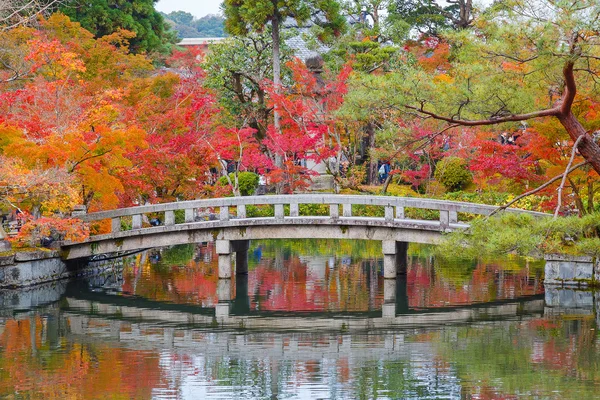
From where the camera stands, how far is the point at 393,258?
2123 cm

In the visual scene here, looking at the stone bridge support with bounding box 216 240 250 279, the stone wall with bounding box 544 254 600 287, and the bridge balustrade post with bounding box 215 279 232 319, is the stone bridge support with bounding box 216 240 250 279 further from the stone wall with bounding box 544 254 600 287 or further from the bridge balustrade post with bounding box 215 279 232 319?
the stone wall with bounding box 544 254 600 287

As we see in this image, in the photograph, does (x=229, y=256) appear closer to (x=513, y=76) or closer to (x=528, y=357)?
(x=513, y=76)

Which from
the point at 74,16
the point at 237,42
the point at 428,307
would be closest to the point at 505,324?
the point at 428,307

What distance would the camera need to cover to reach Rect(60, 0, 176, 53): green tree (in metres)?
35.8

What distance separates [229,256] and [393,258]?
3.97 meters

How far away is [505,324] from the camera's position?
1653 centimetres

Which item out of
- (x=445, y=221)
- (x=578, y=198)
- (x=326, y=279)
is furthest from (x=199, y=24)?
(x=578, y=198)

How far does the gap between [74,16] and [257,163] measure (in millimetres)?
11032

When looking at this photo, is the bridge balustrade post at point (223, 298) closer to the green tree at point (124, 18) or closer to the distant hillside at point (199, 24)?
the green tree at point (124, 18)

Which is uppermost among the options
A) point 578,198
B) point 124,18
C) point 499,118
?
point 124,18

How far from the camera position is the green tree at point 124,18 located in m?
35.8

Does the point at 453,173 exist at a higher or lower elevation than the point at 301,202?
higher

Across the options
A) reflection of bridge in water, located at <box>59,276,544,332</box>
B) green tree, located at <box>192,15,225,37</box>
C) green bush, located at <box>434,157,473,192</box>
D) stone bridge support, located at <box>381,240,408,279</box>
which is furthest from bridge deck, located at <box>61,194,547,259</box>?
green tree, located at <box>192,15,225,37</box>

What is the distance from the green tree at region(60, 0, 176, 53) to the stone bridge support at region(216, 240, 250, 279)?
48.1 feet
